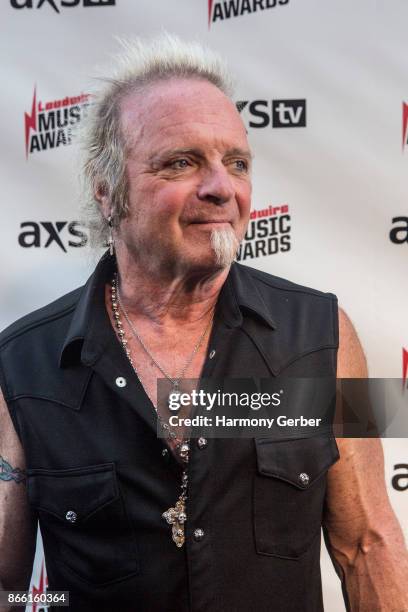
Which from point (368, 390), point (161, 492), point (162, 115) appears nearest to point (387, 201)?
point (368, 390)

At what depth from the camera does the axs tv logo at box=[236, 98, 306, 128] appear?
207 centimetres

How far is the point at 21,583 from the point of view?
188 centimetres

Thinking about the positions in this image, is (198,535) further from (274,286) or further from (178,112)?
(178,112)

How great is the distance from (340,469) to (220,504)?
30 cm

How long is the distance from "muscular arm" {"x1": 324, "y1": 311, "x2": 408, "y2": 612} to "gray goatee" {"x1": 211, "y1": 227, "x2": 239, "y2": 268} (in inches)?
14.2

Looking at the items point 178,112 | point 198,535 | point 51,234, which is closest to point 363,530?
point 198,535

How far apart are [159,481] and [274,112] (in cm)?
103

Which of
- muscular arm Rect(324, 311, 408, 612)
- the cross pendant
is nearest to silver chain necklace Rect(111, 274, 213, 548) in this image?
the cross pendant

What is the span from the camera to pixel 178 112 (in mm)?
1646

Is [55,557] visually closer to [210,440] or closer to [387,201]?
[210,440]

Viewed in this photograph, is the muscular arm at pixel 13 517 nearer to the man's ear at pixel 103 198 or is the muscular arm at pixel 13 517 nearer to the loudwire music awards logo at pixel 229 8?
the man's ear at pixel 103 198

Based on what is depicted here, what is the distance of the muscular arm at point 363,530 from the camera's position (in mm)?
1739

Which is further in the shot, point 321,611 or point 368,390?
point 368,390

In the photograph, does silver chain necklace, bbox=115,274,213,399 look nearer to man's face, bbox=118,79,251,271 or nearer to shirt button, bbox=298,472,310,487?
man's face, bbox=118,79,251,271
